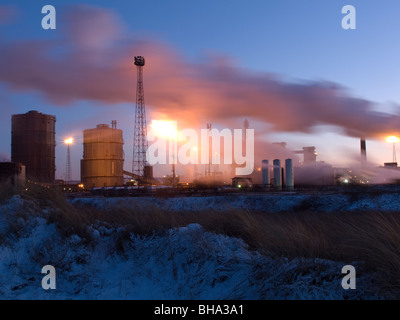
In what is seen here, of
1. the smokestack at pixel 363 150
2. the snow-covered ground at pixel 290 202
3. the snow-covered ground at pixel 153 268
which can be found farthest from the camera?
the smokestack at pixel 363 150

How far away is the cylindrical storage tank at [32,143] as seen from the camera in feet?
183

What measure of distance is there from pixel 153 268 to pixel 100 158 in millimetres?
55960

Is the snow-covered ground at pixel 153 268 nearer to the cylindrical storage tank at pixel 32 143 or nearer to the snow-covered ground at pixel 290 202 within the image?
the snow-covered ground at pixel 290 202

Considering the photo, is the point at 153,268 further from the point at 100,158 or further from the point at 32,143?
the point at 100,158

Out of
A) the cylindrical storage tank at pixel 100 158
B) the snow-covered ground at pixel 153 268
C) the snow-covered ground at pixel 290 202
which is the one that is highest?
the cylindrical storage tank at pixel 100 158

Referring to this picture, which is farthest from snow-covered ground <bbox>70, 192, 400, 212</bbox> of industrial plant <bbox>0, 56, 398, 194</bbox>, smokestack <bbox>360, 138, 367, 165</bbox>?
smokestack <bbox>360, 138, 367, 165</bbox>

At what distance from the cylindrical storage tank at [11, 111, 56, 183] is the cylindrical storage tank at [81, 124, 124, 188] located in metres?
6.28

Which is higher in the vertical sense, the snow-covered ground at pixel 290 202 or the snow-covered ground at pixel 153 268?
the snow-covered ground at pixel 153 268

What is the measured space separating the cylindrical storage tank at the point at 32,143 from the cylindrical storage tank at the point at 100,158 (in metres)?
6.28

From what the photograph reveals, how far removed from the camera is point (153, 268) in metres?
7.46

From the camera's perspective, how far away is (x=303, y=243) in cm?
705

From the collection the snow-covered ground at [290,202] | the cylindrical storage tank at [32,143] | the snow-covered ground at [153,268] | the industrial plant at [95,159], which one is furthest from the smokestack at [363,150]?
the snow-covered ground at [153,268]
